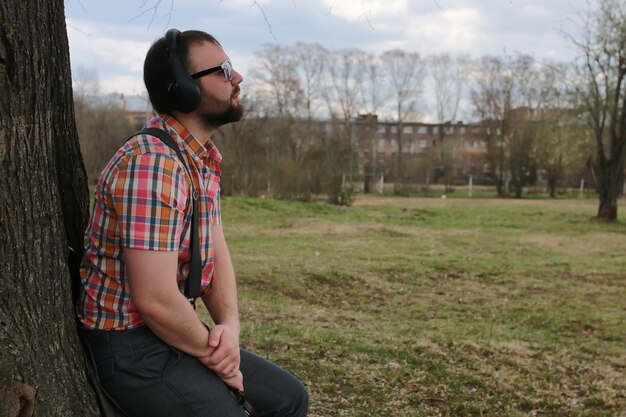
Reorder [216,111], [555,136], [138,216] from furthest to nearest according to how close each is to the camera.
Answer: [555,136]
[216,111]
[138,216]

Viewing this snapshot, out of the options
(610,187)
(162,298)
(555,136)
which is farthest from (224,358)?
(555,136)

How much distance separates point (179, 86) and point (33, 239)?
68 cm

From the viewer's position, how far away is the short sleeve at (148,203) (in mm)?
1929

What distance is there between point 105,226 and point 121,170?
7.9 inches

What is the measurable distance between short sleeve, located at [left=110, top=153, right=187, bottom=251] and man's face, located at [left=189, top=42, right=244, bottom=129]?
34cm

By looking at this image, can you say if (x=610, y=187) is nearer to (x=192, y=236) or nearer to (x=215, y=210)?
(x=215, y=210)

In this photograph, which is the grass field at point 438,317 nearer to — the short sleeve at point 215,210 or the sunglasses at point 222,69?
the short sleeve at point 215,210

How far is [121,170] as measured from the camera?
77.9 inches

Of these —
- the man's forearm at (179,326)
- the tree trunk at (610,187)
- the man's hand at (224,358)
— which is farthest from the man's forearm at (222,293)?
the tree trunk at (610,187)

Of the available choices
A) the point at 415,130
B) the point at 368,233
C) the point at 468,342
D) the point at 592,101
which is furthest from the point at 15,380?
the point at 415,130

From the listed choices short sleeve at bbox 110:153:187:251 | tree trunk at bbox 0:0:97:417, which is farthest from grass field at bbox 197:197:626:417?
short sleeve at bbox 110:153:187:251

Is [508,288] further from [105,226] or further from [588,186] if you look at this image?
[588,186]

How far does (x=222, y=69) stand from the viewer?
2.25 metres

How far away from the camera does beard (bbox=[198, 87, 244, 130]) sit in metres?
2.26
